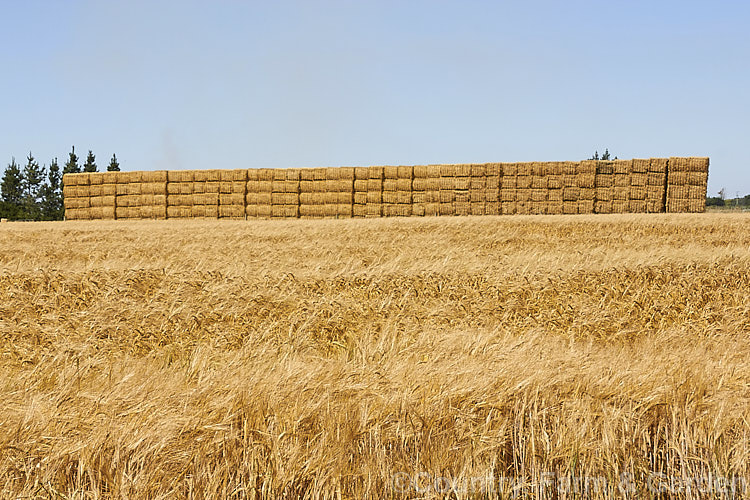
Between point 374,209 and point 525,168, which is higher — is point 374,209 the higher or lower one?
the lower one

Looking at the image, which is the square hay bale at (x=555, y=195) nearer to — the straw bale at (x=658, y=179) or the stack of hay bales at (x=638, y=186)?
the stack of hay bales at (x=638, y=186)

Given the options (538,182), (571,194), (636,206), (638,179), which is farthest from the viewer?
→ (538,182)

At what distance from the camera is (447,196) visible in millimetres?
27391

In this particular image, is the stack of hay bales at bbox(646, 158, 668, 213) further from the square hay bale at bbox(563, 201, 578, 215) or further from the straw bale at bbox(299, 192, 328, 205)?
the straw bale at bbox(299, 192, 328, 205)

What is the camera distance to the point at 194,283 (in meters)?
5.83

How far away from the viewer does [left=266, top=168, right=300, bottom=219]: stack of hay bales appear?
96.9 ft

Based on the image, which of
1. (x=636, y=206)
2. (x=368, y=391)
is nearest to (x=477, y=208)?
(x=636, y=206)

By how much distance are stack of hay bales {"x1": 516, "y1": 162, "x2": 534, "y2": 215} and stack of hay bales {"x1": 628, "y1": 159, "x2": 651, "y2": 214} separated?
376cm

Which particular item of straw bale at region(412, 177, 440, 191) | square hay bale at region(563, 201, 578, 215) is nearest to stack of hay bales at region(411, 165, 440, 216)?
straw bale at region(412, 177, 440, 191)

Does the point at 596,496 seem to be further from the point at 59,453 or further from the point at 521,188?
the point at 521,188

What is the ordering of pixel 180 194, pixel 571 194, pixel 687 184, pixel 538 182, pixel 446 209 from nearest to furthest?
1. pixel 687 184
2. pixel 571 194
3. pixel 538 182
4. pixel 446 209
5. pixel 180 194

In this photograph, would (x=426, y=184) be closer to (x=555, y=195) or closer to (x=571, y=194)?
(x=555, y=195)

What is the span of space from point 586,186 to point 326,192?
10.9m

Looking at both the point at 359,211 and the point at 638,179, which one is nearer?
the point at 638,179
